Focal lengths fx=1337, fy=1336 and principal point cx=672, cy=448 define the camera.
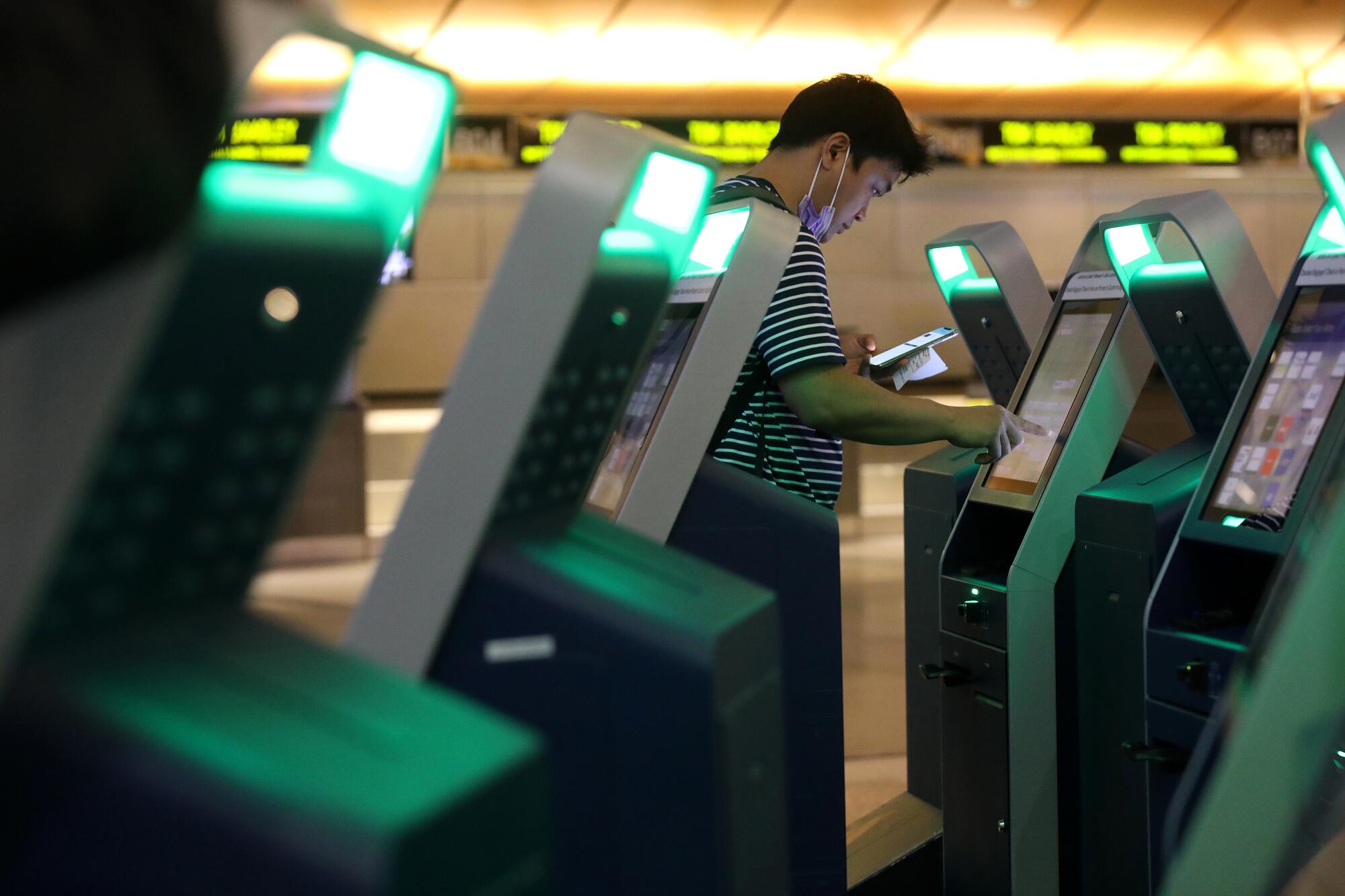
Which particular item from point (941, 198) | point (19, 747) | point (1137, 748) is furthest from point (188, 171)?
point (941, 198)

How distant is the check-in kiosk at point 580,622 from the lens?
1112 millimetres

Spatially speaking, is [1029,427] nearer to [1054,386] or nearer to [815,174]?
[1054,386]

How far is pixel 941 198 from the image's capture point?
389 inches

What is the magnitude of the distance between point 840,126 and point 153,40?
2.15m

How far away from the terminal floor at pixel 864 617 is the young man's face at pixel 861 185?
4.79ft

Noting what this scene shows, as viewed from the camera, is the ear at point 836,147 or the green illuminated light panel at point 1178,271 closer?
the green illuminated light panel at point 1178,271

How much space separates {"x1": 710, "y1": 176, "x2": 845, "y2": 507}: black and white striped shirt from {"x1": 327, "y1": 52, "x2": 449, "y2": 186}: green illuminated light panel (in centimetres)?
133

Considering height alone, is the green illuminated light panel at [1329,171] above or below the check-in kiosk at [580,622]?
above

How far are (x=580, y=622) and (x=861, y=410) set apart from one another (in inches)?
43.2

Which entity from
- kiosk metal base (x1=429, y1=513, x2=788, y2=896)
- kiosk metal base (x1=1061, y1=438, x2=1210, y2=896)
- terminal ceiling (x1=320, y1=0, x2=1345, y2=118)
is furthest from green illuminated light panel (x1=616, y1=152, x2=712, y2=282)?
terminal ceiling (x1=320, y1=0, x2=1345, y2=118)

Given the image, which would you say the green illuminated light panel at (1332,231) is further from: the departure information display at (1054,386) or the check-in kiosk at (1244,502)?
the departure information display at (1054,386)

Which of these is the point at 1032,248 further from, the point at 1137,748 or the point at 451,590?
the point at 451,590

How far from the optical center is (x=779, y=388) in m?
2.26

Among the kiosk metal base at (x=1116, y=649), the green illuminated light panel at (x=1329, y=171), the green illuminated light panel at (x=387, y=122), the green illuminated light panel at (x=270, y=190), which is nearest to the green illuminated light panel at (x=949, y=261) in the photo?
the kiosk metal base at (x=1116, y=649)
